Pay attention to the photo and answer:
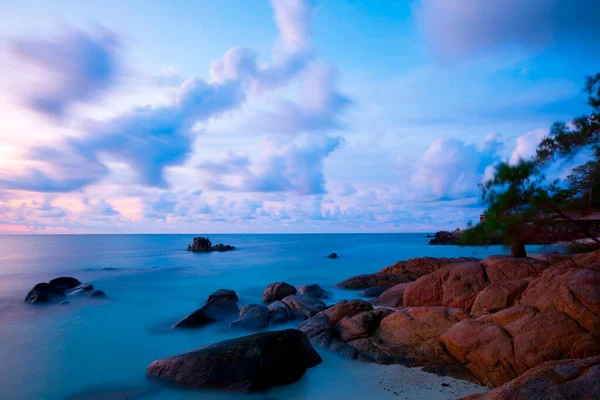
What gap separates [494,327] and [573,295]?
6.86 ft

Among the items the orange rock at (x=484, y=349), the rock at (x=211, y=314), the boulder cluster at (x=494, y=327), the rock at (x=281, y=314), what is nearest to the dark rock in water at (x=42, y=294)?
the rock at (x=211, y=314)

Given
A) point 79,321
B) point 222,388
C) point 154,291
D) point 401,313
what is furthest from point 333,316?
point 154,291

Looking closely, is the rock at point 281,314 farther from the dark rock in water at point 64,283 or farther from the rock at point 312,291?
the dark rock in water at point 64,283

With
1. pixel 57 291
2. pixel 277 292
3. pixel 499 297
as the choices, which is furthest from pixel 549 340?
pixel 57 291

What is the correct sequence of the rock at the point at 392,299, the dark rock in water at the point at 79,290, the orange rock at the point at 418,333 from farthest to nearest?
1. the dark rock in water at the point at 79,290
2. the rock at the point at 392,299
3. the orange rock at the point at 418,333

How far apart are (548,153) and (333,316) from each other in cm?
930

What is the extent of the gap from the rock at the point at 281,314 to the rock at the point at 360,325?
367 centimetres

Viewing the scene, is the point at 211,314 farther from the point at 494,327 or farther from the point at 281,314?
the point at 494,327

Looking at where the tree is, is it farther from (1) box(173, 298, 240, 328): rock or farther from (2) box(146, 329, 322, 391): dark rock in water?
(1) box(173, 298, 240, 328): rock

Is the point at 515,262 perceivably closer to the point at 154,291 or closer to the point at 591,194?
the point at 591,194

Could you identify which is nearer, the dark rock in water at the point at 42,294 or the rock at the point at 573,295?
the rock at the point at 573,295

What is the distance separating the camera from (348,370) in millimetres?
10531

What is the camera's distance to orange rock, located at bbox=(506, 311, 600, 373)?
8.47 meters

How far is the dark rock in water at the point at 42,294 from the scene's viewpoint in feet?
72.3
